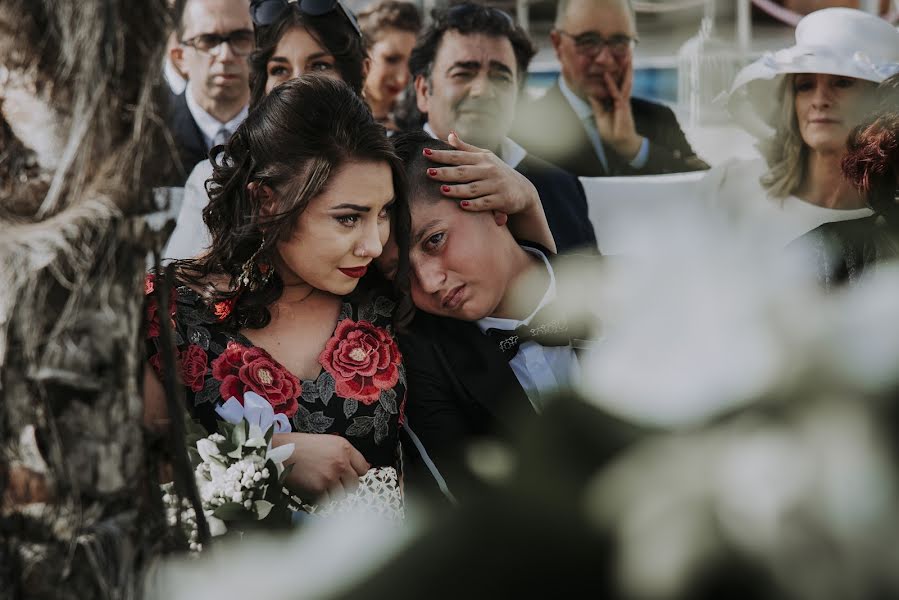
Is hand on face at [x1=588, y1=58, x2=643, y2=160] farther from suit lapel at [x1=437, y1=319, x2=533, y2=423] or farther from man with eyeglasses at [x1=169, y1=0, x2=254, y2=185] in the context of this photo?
suit lapel at [x1=437, y1=319, x2=533, y2=423]

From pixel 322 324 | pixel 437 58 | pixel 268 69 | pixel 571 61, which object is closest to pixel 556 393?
pixel 322 324

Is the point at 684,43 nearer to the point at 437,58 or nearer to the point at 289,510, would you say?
the point at 437,58

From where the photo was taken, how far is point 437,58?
3.91 metres

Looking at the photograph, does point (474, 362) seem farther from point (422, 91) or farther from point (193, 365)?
point (422, 91)

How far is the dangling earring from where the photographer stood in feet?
8.07

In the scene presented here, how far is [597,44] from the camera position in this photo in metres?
4.53

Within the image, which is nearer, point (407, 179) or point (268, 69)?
point (407, 179)

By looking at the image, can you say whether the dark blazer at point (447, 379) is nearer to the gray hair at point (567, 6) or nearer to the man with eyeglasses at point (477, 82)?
the man with eyeglasses at point (477, 82)

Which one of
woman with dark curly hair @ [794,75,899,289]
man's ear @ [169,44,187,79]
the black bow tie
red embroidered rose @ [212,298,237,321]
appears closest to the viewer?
red embroidered rose @ [212,298,237,321]

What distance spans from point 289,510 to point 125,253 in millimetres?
828

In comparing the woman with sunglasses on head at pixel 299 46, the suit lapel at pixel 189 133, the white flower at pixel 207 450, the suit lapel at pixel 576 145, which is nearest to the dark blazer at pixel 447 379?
the white flower at pixel 207 450

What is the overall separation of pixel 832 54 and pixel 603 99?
1211 millimetres

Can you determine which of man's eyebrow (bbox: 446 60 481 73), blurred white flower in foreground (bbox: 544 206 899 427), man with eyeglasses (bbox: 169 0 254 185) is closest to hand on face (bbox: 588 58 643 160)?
man's eyebrow (bbox: 446 60 481 73)

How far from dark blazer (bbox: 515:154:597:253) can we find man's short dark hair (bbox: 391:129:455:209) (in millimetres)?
589
